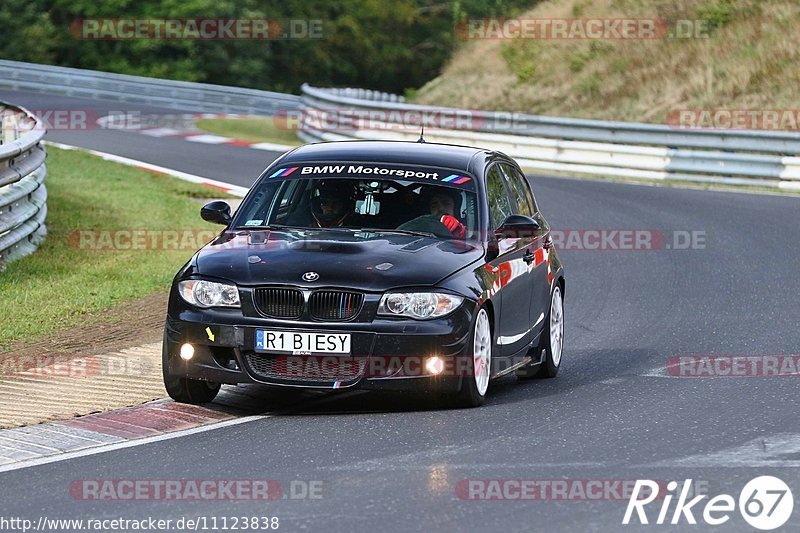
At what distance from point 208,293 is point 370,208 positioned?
1.49 meters

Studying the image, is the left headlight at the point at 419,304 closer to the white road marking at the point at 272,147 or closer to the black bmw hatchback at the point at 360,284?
the black bmw hatchback at the point at 360,284

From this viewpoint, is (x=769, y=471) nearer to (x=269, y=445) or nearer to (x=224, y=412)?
(x=269, y=445)

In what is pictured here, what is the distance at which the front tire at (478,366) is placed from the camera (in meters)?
8.88

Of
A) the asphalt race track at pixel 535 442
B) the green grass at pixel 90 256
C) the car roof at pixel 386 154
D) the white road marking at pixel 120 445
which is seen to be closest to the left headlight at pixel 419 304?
the asphalt race track at pixel 535 442

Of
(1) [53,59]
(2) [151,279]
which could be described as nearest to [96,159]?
(2) [151,279]

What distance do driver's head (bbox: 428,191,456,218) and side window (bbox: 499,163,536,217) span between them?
94 centimetres

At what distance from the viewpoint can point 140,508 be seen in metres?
6.50

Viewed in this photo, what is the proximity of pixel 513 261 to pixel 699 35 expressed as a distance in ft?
88.9

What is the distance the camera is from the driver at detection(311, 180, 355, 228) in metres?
9.88

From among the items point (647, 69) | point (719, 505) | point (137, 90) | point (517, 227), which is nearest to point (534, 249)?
point (517, 227)

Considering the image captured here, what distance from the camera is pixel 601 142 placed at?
27.4 meters

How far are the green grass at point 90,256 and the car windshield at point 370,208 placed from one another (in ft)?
8.46
